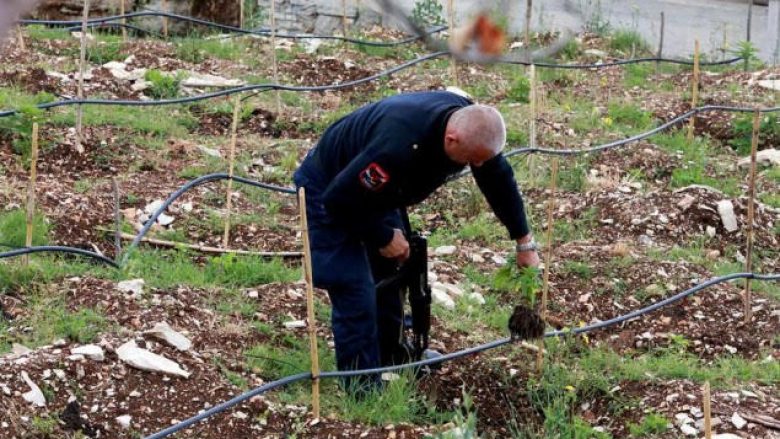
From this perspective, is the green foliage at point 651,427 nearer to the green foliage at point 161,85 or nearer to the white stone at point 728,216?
the white stone at point 728,216

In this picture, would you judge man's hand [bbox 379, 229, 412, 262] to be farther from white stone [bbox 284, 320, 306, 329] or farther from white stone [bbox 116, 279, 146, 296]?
white stone [bbox 116, 279, 146, 296]

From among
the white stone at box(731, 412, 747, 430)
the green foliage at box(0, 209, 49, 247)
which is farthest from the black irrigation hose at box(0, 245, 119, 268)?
the white stone at box(731, 412, 747, 430)

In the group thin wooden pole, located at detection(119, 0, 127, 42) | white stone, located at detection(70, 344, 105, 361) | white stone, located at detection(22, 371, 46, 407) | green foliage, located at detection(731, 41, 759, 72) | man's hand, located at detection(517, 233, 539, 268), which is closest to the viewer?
white stone, located at detection(22, 371, 46, 407)

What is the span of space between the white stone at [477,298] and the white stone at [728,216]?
5.84 feet

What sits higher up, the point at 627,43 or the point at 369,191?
the point at 369,191

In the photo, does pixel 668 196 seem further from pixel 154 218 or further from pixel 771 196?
pixel 154 218

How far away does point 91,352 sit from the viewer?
4.68m

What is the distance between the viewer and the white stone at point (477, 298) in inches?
236

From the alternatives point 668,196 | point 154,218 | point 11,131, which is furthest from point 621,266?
point 11,131

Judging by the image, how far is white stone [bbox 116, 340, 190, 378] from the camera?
4.66m

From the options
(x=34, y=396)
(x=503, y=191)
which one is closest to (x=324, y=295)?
(x=503, y=191)

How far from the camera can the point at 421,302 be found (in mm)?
4977

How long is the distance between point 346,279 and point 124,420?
99cm

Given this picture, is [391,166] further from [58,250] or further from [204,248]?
[204,248]
